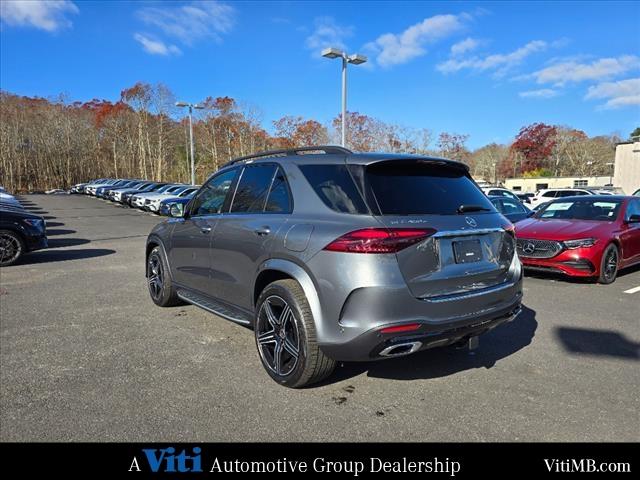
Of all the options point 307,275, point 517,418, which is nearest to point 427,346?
point 517,418

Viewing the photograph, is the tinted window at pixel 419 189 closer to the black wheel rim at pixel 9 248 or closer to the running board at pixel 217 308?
the running board at pixel 217 308

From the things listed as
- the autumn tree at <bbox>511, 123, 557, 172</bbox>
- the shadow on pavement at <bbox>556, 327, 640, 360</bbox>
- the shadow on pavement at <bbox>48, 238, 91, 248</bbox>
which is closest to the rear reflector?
the shadow on pavement at <bbox>556, 327, 640, 360</bbox>

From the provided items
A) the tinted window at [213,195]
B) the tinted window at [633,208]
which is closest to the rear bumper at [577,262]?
the tinted window at [633,208]

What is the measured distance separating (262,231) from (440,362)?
6.55ft

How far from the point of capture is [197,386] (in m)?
3.42

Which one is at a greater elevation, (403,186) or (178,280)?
(403,186)

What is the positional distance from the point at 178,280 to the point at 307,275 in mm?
2648

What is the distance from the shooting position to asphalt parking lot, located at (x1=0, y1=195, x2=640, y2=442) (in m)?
2.81

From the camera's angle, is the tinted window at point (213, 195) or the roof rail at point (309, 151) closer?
the roof rail at point (309, 151)

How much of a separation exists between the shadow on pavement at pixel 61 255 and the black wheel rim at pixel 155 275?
15.5ft

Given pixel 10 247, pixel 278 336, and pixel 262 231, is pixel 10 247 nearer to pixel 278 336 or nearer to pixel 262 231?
pixel 262 231

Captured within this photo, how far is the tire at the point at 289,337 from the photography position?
10.2 ft

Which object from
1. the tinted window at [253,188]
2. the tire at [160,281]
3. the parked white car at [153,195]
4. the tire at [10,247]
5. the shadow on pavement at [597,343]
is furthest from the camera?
the parked white car at [153,195]
